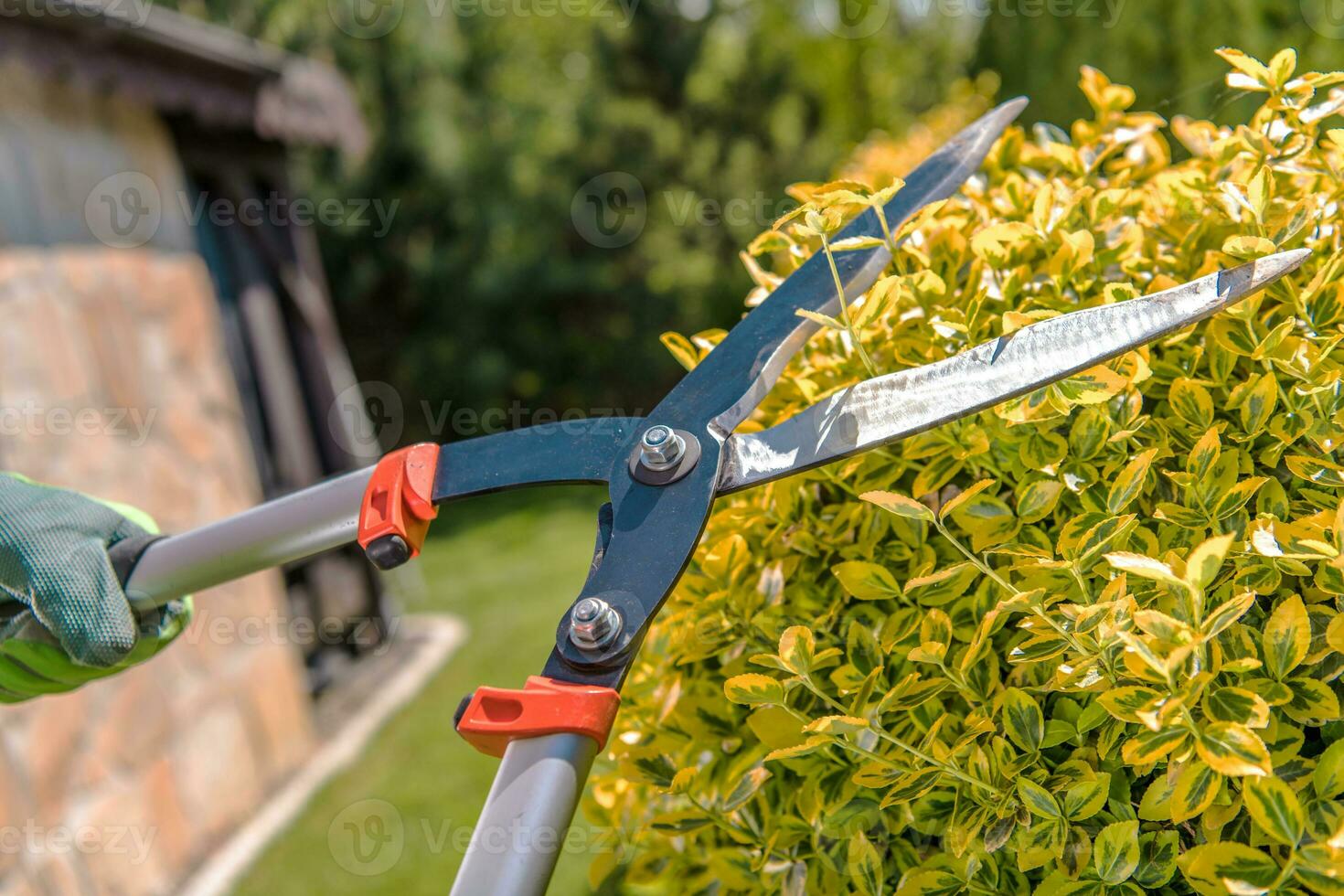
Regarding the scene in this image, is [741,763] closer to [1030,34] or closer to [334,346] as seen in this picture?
[1030,34]

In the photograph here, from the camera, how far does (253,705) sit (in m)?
4.75

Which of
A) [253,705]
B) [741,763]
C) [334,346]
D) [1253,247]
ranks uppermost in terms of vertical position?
[1253,247]

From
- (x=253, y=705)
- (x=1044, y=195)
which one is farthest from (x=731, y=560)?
(x=253, y=705)

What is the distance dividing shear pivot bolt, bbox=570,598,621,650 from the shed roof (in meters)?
3.89

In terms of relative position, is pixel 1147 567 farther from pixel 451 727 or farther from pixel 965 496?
pixel 451 727

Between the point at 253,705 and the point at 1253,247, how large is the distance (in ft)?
15.8

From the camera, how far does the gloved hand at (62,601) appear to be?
1.13 metres
